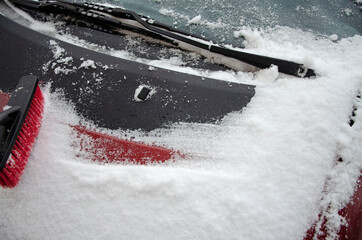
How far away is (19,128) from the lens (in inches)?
54.0

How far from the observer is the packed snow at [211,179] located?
4.13ft

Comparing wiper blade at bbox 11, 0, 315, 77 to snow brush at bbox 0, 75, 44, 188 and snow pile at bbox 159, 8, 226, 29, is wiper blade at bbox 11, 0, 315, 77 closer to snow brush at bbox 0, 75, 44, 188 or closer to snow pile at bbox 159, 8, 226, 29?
snow pile at bbox 159, 8, 226, 29

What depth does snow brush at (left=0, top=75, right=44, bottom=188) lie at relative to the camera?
1.30m

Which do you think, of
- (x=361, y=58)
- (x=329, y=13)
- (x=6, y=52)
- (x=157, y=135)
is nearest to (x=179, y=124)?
(x=157, y=135)

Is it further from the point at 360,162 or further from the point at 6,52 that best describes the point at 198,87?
the point at 6,52

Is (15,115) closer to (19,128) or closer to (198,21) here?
(19,128)

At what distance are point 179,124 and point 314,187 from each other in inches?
33.5

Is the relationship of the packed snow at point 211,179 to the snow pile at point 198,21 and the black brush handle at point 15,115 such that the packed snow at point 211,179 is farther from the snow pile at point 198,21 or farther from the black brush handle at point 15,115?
the snow pile at point 198,21

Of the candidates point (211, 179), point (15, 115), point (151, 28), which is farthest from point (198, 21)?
point (15, 115)

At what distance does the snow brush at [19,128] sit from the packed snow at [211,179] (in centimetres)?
5

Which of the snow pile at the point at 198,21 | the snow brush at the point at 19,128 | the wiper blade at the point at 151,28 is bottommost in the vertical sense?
the snow brush at the point at 19,128

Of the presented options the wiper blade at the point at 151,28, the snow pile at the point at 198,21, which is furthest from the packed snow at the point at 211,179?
the snow pile at the point at 198,21

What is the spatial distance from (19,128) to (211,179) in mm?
1115

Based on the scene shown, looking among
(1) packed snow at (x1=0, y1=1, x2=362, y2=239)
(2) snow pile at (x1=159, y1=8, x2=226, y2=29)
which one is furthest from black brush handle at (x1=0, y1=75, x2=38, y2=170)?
(2) snow pile at (x1=159, y1=8, x2=226, y2=29)
